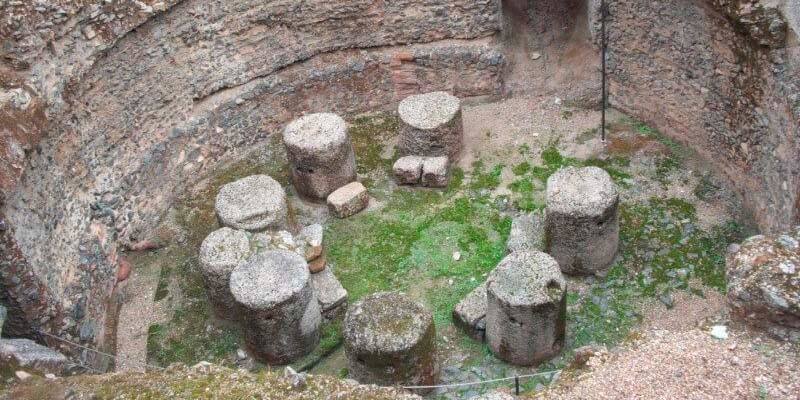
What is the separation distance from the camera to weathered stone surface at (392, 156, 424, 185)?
8852 mm

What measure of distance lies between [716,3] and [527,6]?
9.42ft

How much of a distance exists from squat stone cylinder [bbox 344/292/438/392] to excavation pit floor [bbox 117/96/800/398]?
1.40 ft

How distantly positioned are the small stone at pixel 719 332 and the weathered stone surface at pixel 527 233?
273 cm

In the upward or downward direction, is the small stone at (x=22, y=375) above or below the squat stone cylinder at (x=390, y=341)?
above

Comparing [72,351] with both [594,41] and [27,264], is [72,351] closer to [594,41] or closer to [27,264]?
[27,264]

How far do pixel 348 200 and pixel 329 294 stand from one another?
131 centimetres

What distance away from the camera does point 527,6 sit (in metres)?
9.99

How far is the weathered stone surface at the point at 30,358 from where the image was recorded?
5.49 m

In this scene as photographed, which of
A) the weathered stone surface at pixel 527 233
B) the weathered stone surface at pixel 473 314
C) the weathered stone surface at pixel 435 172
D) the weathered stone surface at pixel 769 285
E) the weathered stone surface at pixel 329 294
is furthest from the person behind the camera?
the weathered stone surface at pixel 435 172

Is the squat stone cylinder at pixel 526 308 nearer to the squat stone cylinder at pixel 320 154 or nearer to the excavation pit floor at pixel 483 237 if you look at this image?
the excavation pit floor at pixel 483 237

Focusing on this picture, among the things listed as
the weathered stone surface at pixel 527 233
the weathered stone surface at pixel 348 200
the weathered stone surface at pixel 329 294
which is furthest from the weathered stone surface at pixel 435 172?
the weathered stone surface at pixel 329 294

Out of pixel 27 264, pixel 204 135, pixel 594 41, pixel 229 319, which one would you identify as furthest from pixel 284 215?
pixel 594 41

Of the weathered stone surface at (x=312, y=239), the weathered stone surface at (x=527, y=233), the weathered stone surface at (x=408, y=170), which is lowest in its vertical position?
the weathered stone surface at (x=527, y=233)

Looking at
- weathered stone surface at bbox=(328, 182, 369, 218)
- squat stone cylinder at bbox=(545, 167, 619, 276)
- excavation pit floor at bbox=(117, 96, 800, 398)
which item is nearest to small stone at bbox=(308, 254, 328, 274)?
excavation pit floor at bbox=(117, 96, 800, 398)
